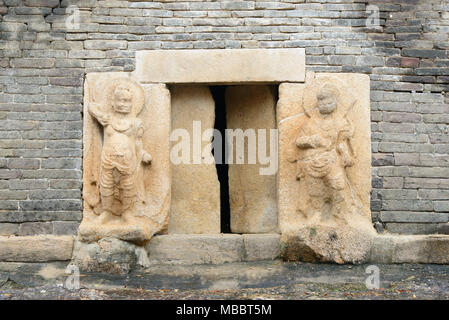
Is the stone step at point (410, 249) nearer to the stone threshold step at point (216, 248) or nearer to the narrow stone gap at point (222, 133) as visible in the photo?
the stone threshold step at point (216, 248)

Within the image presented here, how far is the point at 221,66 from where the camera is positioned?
4.67 metres

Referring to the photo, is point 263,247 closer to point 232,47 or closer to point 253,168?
point 253,168

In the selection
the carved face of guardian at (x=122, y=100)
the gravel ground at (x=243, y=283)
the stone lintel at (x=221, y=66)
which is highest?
the stone lintel at (x=221, y=66)

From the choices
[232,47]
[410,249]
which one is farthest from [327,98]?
[410,249]

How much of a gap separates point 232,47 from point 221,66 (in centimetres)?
22

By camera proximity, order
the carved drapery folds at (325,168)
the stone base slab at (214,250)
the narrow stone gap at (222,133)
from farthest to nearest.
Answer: the narrow stone gap at (222,133), the stone base slab at (214,250), the carved drapery folds at (325,168)

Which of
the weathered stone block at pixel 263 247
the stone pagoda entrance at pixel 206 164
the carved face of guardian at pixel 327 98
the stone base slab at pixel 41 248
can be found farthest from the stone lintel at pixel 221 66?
the stone base slab at pixel 41 248

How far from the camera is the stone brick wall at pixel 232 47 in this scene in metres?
4.62

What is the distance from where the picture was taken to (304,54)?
185 inches

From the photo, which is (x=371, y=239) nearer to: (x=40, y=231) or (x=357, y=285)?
(x=357, y=285)

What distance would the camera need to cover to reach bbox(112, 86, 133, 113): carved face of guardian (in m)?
4.48

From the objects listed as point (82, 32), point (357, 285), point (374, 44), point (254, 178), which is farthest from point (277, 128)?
point (82, 32)

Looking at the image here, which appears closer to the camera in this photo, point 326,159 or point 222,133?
point 326,159

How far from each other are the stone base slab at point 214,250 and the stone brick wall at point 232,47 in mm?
904
